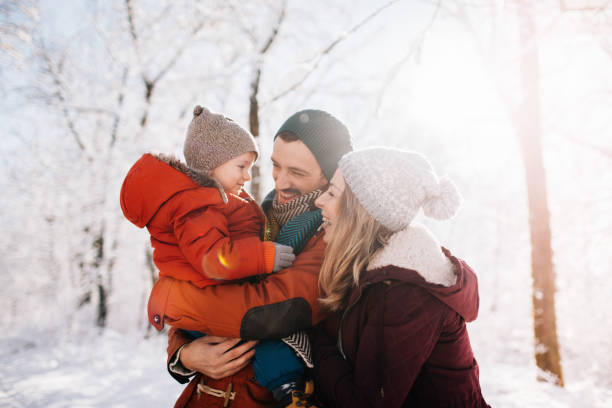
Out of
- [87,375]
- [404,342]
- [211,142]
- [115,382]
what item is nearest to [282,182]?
[211,142]

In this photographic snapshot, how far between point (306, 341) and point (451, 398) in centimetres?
65

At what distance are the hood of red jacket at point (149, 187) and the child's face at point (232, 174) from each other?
10.5 inches

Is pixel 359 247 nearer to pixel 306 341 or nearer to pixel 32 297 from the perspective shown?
pixel 306 341

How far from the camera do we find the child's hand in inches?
59.4

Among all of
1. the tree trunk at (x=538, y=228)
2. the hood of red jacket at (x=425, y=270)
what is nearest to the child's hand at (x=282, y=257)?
the hood of red jacket at (x=425, y=270)

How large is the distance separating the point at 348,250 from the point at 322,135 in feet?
2.80

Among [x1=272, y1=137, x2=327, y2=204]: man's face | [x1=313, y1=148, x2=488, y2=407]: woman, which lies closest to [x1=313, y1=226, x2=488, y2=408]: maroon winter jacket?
[x1=313, y1=148, x2=488, y2=407]: woman

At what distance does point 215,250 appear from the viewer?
1.45 m

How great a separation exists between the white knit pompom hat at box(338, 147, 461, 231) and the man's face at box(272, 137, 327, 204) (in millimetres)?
570

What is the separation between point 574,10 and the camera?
1409 millimetres

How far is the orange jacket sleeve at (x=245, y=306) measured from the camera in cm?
137

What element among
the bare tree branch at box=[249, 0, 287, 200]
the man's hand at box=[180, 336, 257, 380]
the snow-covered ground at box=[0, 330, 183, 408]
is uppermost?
the bare tree branch at box=[249, 0, 287, 200]

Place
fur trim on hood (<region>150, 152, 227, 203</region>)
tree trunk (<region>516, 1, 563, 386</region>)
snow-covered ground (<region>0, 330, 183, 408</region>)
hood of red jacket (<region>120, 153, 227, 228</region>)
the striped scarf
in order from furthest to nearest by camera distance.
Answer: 1. tree trunk (<region>516, 1, 563, 386</region>)
2. snow-covered ground (<region>0, 330, 183, 408</region>)
3. the striped scarf
4. fur trim on hood (<region>150, 152, 227, 203</region>)
5. hood of red jacket (<region>120, 153, 227, 228</region>)

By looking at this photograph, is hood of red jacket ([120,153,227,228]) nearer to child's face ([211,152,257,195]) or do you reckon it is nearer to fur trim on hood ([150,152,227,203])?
fur trim on hood ([150,152,227,203])
